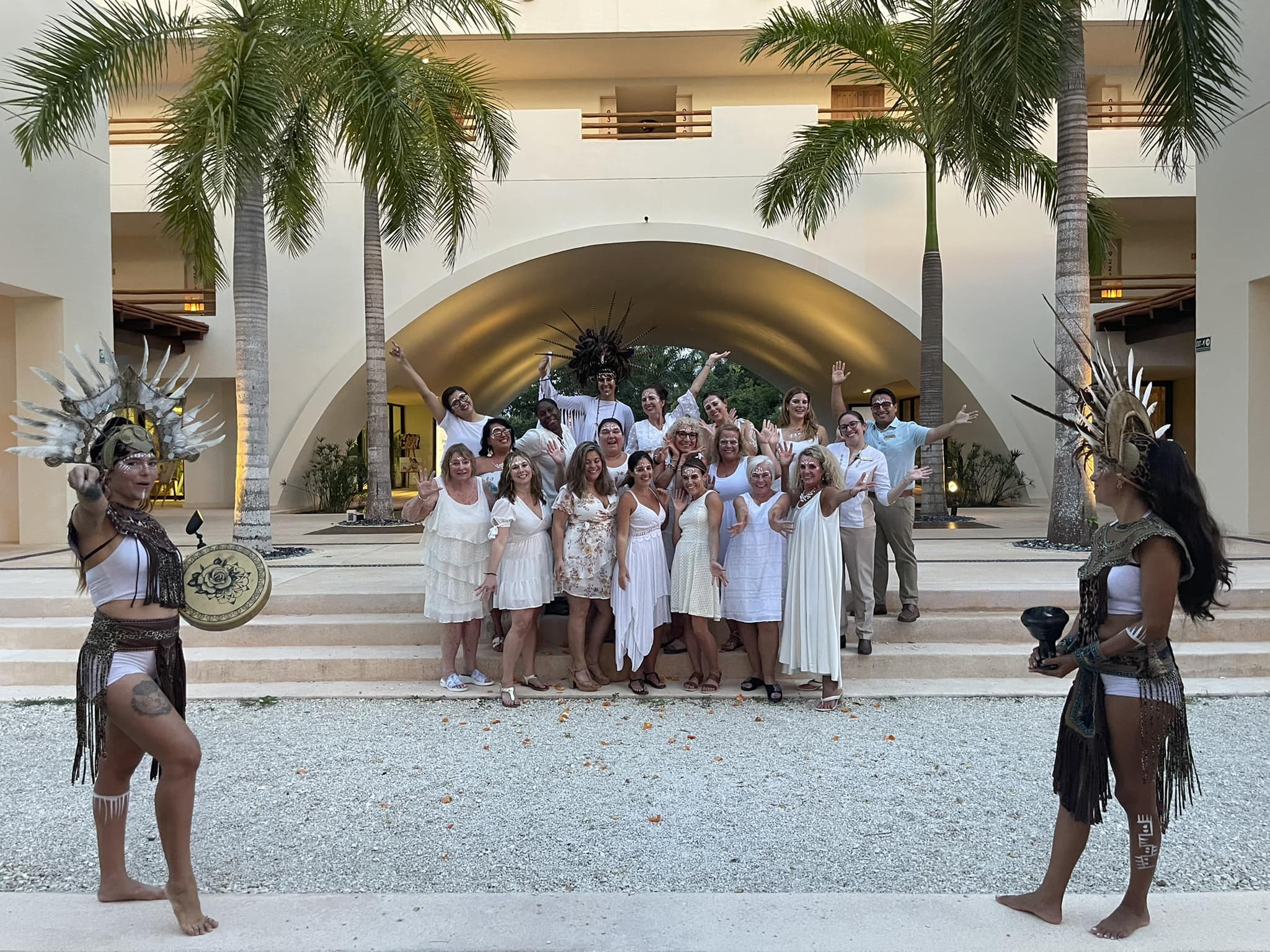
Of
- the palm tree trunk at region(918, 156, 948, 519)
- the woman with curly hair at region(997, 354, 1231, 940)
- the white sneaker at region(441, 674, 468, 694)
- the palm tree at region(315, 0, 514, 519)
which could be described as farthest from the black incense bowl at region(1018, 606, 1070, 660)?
the palm tree trunk at region(918, 156, 948, 519)

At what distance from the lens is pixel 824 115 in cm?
1795

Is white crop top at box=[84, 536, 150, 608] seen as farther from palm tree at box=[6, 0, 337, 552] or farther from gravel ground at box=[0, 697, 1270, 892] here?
palm tree at box=[6, 0, 337, 552]

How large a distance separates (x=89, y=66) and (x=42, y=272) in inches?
131

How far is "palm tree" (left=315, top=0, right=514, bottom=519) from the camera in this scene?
8914 mm

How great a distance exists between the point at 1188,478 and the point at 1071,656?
0.66 m

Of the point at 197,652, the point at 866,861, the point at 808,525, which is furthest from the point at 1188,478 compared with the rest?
the point at 197,652

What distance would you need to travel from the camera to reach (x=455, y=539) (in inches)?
228

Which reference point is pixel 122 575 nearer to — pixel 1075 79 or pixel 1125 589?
pixel 1125 589

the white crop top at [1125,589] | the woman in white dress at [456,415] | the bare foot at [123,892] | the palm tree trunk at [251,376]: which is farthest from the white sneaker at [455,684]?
the palm tree trunk at [251,376]

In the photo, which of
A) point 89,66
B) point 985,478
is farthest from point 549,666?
point 985,478

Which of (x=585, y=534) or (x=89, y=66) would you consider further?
(x=89, y=66)

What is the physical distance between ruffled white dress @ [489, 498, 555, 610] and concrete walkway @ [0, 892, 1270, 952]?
2.59m

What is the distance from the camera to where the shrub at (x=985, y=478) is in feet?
54.1

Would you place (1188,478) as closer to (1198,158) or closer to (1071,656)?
(1071,656)
